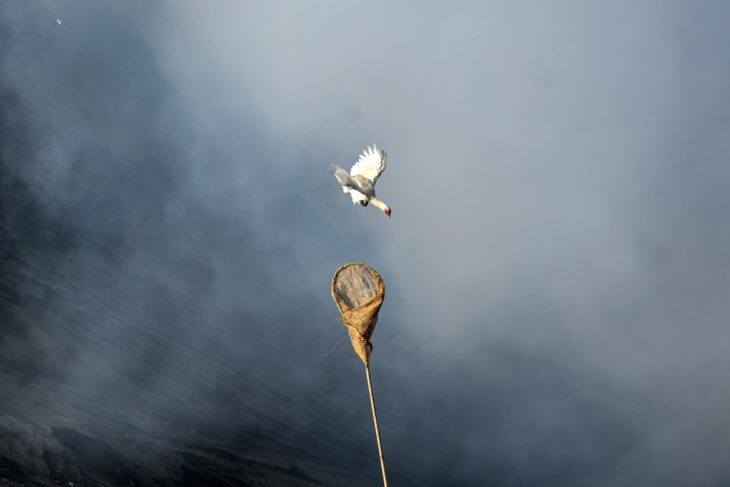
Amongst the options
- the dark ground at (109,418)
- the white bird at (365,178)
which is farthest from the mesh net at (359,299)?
the dark ground at (109,418)

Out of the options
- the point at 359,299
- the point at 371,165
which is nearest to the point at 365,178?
the point at 371,165

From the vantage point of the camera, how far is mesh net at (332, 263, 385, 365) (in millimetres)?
11695

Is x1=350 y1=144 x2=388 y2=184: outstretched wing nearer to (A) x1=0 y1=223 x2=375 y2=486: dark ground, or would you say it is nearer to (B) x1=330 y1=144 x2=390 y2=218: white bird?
(B) x1=330 y1=144 x2=390 y2=218: white bird

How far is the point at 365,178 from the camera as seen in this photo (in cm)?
1778

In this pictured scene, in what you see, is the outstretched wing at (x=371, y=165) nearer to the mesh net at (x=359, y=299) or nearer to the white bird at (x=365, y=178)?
the white bird at (x=365, y=178)

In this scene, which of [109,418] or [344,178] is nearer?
[344,178]

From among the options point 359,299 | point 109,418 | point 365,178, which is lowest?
point 359,299

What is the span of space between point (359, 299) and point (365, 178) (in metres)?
6.05

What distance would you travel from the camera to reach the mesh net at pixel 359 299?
1170 cm

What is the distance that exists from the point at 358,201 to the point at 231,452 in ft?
124

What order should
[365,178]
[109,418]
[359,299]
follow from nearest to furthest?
[359,299] < [365,178] < [109,418]

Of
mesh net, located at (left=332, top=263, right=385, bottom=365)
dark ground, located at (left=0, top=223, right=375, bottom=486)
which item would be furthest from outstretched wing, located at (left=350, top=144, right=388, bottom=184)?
dark ground, located at (left=0, top=223, right=375, bottom=486)

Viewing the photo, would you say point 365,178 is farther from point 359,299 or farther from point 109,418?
point 109,418

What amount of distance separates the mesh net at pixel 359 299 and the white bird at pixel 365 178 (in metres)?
4.17
